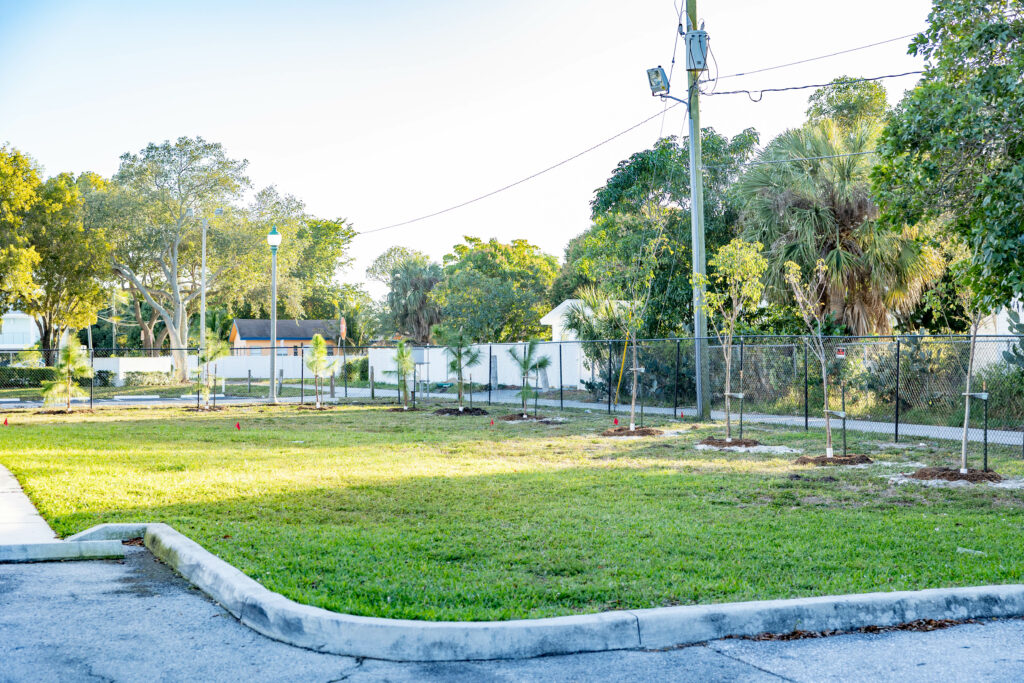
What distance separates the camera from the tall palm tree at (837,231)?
65.6 ft

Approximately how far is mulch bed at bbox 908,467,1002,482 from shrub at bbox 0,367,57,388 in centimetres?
3779

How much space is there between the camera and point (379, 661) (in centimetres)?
491

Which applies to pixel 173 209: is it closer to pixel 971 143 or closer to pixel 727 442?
pixel 727 442

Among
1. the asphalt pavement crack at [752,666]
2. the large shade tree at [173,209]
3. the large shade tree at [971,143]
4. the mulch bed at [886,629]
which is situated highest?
the large shade tree at [173,209]

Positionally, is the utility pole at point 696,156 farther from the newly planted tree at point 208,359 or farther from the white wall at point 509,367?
the newly planted tree at point 208,359

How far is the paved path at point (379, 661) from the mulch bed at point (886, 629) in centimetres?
8

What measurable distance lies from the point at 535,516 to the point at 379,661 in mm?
3987

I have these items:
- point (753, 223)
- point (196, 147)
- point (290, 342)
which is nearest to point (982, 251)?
point (753, 223)

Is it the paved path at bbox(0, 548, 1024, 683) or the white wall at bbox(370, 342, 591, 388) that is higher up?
the white wall at bbox(370, 342, 591, 388)

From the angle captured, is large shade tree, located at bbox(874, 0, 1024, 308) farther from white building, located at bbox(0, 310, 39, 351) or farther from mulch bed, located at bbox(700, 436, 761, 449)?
white building, located at bbox(0, 310, 39, 351)

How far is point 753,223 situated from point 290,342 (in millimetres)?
69485

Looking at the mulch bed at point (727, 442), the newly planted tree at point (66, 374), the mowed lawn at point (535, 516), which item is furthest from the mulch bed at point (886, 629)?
the newly planted tree at point (66, 374)

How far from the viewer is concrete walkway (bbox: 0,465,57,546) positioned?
7633mm

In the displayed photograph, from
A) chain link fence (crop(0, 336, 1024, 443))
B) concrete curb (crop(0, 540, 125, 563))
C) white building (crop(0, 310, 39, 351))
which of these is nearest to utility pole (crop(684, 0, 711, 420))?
chain link fence (crop(0, 336, 1024, 443))
